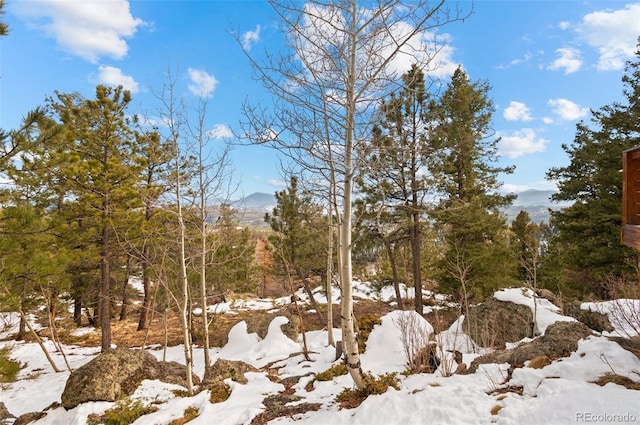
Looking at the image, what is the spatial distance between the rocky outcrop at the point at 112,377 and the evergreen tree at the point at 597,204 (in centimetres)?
1322

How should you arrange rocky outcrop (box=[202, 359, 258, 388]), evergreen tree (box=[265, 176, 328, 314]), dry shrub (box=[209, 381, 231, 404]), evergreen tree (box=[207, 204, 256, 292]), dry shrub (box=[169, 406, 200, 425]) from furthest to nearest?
evergreen tree (box=[207, 204, 256, 292]), evergreen tree (box=[265, 176, 328, 314]), rocky outcrop (box=[202, 359, 258, 388]), dry shrub (box=[209, 381, 231, 404]), dry shrub (box=[169, 406, 200, 425])

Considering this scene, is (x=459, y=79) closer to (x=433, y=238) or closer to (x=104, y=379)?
(x=433, y=238)

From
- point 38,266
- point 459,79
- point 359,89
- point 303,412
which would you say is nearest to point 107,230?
point 38,266

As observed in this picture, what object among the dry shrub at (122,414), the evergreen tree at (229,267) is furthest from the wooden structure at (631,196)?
the evergreen tree at (229,267)

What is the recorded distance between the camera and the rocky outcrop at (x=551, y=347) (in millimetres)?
4348

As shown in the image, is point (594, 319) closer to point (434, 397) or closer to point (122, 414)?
point (434, 397)

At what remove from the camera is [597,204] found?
36.6 feet

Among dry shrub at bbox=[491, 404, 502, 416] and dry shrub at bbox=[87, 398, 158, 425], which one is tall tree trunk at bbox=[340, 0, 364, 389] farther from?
dry shrub at bbox=[87, 398, 158, 425]

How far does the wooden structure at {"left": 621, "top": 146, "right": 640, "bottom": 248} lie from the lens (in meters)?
3.75

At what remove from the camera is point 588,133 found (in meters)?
12.3

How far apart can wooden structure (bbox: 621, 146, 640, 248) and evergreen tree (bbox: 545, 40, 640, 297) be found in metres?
7.90

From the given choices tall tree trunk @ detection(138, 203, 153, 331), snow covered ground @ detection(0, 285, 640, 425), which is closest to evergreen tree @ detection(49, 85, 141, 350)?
tall tree trunk @ detection(138, 203, 153, 331)

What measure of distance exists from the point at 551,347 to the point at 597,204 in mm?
9855

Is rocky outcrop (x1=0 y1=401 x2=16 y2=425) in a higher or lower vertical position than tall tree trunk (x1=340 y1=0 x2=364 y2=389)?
lower
